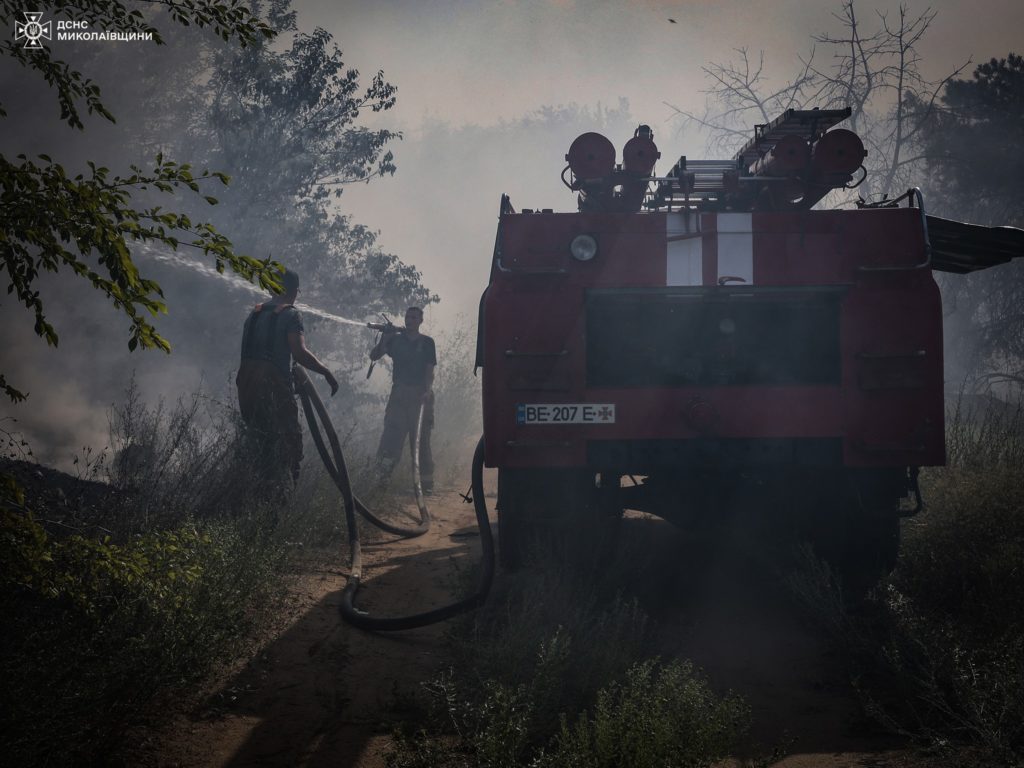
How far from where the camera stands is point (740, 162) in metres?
6.36

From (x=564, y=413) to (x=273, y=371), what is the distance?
3097mm

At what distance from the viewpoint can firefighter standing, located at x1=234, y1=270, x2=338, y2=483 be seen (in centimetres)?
681

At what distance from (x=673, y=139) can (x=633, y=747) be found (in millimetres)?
21323

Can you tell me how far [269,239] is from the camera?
16.1 meters

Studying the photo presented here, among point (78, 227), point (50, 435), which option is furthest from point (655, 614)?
point (50, 435)

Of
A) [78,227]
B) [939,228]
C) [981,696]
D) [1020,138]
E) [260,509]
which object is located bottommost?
[981,696]

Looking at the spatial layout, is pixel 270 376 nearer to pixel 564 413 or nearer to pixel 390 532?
→ pixel 390 532

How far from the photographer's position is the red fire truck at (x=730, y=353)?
15.3ft

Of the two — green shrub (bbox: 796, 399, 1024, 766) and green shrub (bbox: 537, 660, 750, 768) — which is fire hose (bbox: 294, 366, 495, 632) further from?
green shrub (bbox: 796, 399, 1024, 766)

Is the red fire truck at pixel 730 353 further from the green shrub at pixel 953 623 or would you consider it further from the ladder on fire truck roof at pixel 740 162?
the ladder on fire truck roof at pixel 740 162

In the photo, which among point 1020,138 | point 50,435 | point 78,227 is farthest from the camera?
point 1020,138

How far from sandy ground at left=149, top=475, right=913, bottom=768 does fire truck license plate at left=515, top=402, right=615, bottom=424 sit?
50.2 inches

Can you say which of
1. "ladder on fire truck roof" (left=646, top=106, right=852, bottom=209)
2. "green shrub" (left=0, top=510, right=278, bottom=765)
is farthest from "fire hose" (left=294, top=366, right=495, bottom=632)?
"ladder on fire truck roof" (left=646, top=106, right=852, bottom=209)

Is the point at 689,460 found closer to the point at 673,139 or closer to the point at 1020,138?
the point at 1020,138
